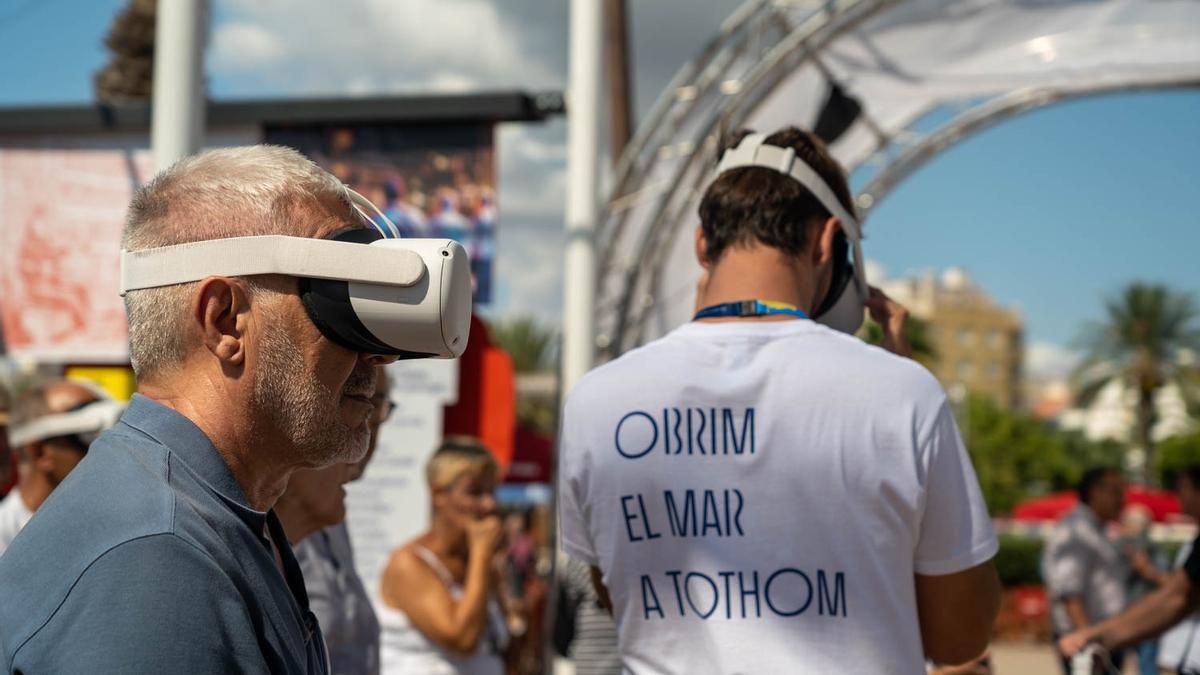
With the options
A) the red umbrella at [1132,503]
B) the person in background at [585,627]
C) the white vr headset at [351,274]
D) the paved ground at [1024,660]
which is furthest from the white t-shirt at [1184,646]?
the red umbrella at [1132,503]

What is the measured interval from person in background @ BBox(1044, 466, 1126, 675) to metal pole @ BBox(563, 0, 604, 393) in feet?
15.2

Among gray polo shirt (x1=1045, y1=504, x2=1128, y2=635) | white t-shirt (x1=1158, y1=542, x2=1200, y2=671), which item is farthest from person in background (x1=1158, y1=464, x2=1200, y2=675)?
gray polo shirt (x1=1045, y1=504, x2=1128, y2=635)

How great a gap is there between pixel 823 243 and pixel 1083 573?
764 centimetres

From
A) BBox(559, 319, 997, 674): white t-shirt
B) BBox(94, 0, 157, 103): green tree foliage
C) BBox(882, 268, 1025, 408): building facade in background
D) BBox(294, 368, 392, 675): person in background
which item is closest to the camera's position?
BBox(559, 319, 997, 674): white t-shirt

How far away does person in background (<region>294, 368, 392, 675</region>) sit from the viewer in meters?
3.07

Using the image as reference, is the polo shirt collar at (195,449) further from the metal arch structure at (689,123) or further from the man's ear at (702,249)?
the metal arch structure at (689,123)

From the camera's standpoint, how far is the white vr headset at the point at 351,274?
4.65 ft

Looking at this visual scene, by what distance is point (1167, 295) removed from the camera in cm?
5791

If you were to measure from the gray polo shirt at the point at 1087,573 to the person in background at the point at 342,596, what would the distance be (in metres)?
7.15

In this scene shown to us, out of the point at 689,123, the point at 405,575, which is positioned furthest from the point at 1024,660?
the point at 405,575

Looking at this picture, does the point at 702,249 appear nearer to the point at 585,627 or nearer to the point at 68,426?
the point at 68,426

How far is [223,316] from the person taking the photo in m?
1.43

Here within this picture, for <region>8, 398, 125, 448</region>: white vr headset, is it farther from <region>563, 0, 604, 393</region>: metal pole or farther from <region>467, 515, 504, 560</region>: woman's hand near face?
<region>563, 0, 604, 393</region>: metal pole

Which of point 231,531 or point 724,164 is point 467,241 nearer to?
point 724,164
